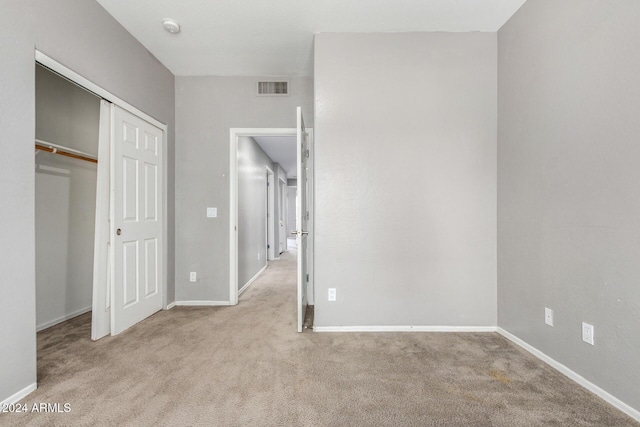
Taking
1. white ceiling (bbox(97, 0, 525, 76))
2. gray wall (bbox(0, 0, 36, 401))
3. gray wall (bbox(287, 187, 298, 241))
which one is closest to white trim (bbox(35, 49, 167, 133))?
gray wall (bbox(0, 0, 36, 401))

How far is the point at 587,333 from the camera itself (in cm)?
168

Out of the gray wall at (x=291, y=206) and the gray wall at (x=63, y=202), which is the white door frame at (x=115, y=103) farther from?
the gray wall at (x=291, y=206)

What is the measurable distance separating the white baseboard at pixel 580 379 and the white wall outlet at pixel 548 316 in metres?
0.24

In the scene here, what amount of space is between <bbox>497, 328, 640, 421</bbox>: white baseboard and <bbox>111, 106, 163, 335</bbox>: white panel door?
11.1ft

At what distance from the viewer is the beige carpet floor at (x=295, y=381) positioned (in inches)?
55.9

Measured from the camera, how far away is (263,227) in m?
5.86

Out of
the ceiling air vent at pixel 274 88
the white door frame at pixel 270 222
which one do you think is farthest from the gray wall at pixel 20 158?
the white door frame at pixel 270 222

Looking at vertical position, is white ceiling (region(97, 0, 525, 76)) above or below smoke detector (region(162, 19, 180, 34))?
above

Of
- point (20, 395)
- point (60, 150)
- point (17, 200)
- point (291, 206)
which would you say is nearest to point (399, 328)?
point (20, 395)

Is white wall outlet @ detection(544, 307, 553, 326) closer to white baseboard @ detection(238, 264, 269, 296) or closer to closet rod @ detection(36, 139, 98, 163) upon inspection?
white baseboard @ detection(238, 264, 269, 296)

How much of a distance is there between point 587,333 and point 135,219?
3.62 m

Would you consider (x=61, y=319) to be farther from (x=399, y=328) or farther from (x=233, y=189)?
(x=399, y=328)

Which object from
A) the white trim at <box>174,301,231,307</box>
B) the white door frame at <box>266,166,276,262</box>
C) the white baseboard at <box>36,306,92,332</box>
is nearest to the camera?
the white baseboard at <box>36,306,92,332</box>

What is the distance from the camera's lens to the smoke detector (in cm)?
235
